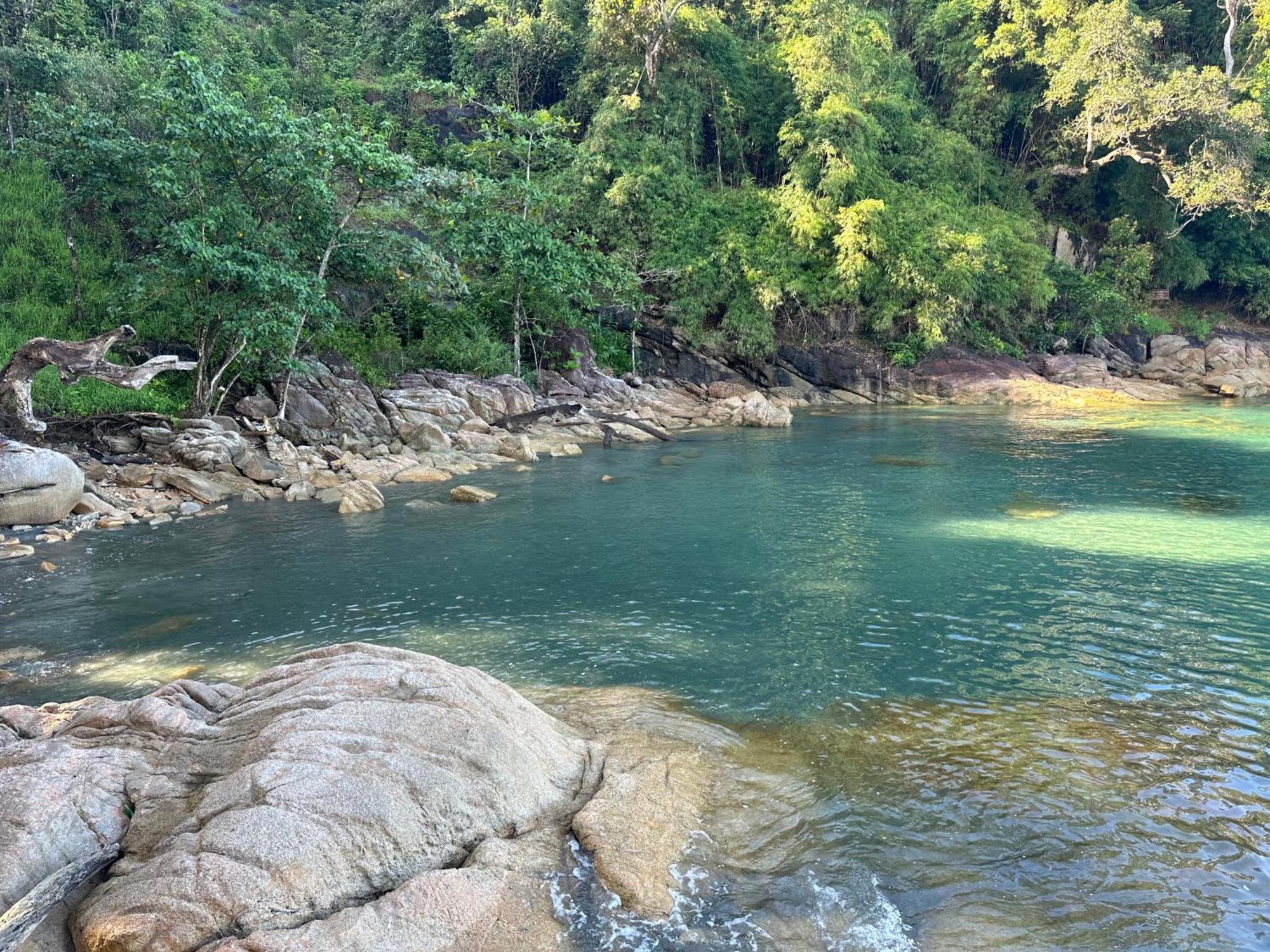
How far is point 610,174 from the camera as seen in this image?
34.3m

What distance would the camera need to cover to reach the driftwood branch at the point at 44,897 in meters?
3.57

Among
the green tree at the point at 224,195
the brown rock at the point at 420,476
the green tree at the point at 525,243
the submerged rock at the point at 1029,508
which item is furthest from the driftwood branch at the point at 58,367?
the submerged rock at the point at 1029,508

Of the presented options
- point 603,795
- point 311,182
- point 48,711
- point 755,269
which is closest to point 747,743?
point 603,795

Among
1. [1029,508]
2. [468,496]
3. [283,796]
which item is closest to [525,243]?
[468,496]

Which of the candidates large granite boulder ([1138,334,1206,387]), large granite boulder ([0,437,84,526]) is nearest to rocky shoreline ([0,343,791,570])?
large granite boulder ([0,437,84,526])

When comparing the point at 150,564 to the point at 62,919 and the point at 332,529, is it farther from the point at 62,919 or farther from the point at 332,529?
the point at 62,919

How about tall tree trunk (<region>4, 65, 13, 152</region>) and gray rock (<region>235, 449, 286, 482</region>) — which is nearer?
gray rock (<region>235, 449, 286, 482</region>)

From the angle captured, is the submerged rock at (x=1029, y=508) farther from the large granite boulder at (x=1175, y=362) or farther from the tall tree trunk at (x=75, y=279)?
the large granite boulder at (x=1175, y=362)

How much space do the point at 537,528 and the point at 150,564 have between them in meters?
5.78

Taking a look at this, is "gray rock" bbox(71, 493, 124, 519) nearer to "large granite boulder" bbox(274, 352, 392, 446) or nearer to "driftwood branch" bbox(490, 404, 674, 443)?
"large granite boulder" bbox(274, 352, 392, 446)

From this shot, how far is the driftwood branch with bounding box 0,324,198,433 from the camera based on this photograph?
49.1 ft

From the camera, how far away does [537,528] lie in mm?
14000

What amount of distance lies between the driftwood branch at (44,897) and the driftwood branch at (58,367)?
44.9 feet

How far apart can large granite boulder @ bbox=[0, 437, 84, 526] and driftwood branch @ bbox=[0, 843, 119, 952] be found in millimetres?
11927
